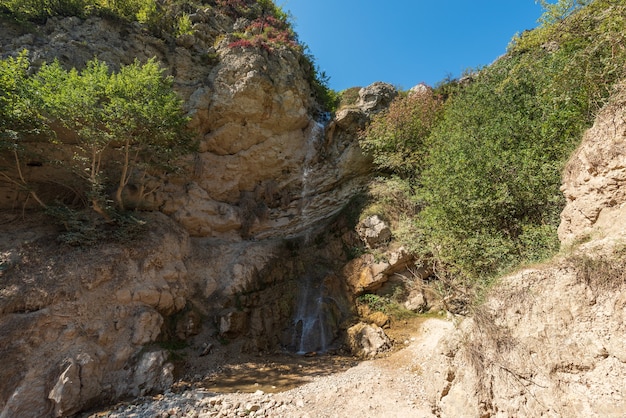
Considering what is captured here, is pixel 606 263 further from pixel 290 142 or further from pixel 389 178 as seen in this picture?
pixel 290 142

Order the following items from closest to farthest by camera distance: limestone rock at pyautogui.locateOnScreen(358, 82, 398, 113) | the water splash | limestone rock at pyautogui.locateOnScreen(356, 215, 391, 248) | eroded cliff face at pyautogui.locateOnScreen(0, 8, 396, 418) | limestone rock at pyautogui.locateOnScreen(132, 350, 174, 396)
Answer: eroded cliff face at pyautogui.locateOnScreen(0, 8, 396, 418) < limestone rock at pyautogui.locateOnScreen(132, 350, 174, 396) < limestone rock at pyautogui.locateOnScreen(356, 215, 391, 248) < the water splash < limestone rock at pyautogui.locateOnScreen(358, 82, 398, 113)

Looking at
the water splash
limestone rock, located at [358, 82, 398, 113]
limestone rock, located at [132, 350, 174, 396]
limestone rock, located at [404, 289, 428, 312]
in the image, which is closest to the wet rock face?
limestone rock, located at [132, 350, 174, 396]

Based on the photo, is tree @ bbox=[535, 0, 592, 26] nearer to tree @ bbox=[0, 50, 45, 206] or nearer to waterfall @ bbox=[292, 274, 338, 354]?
waterfall @ bbox=[292, 274, 338, 354]

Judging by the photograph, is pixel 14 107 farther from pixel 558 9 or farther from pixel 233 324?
pixel 558 9

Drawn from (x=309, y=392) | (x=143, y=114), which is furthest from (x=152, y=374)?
(x=143, y=114)

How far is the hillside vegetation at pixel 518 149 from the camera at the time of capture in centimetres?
743

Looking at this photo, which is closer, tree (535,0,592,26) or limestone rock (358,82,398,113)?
tree (535,0,592,26)

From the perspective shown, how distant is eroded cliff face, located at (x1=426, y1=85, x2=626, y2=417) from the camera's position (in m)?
4.27

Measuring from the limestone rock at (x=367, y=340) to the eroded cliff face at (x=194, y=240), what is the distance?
157 cm

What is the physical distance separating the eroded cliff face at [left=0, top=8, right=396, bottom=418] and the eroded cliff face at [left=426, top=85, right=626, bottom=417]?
7338 millimetres

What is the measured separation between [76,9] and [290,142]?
1291 centimetres

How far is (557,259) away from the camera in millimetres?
5422

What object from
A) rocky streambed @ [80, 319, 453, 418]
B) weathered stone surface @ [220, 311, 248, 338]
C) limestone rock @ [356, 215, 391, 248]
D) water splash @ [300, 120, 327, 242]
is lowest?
rocky streambed @ [80, 319, 453, 418]

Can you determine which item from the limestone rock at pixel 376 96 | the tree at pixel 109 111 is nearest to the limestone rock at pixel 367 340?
the tree at pixel 109 111
